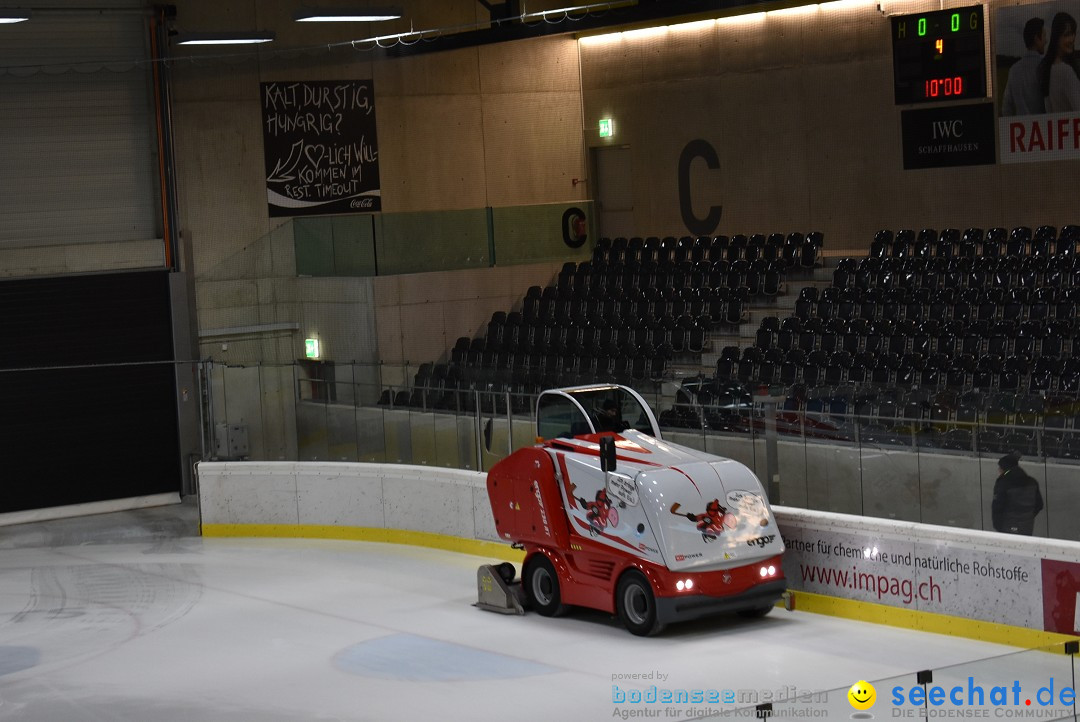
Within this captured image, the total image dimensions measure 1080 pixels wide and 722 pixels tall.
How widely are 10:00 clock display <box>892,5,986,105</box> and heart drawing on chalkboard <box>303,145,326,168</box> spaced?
8.97 metres

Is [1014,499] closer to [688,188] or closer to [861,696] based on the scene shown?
[861,696]

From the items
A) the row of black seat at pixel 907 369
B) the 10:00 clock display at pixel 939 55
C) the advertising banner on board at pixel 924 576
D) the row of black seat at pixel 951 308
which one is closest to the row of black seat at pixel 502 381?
the row of black seat at pixel 907 369

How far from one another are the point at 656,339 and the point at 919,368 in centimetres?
474

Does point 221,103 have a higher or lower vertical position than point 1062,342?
higher

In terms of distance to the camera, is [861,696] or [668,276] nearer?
[861,696]

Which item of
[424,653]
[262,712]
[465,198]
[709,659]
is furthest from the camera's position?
[465,198]

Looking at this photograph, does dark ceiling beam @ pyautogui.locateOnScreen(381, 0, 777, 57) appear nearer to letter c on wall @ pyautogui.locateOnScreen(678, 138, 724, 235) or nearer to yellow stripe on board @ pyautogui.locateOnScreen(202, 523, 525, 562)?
letter c on wall @ pyautogui.locateOnScreen(678, 138, 724, 235)

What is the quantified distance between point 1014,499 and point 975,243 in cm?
820

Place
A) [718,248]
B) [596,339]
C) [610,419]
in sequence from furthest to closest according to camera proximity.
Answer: [718,248], [596,339], [610,419]

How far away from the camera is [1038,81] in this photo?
56.8 feet

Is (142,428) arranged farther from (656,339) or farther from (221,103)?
(656,339)

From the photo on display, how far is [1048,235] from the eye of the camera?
1720 cm

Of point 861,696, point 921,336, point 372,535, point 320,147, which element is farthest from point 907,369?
point 320,147

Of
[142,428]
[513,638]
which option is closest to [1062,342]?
[513,638]
